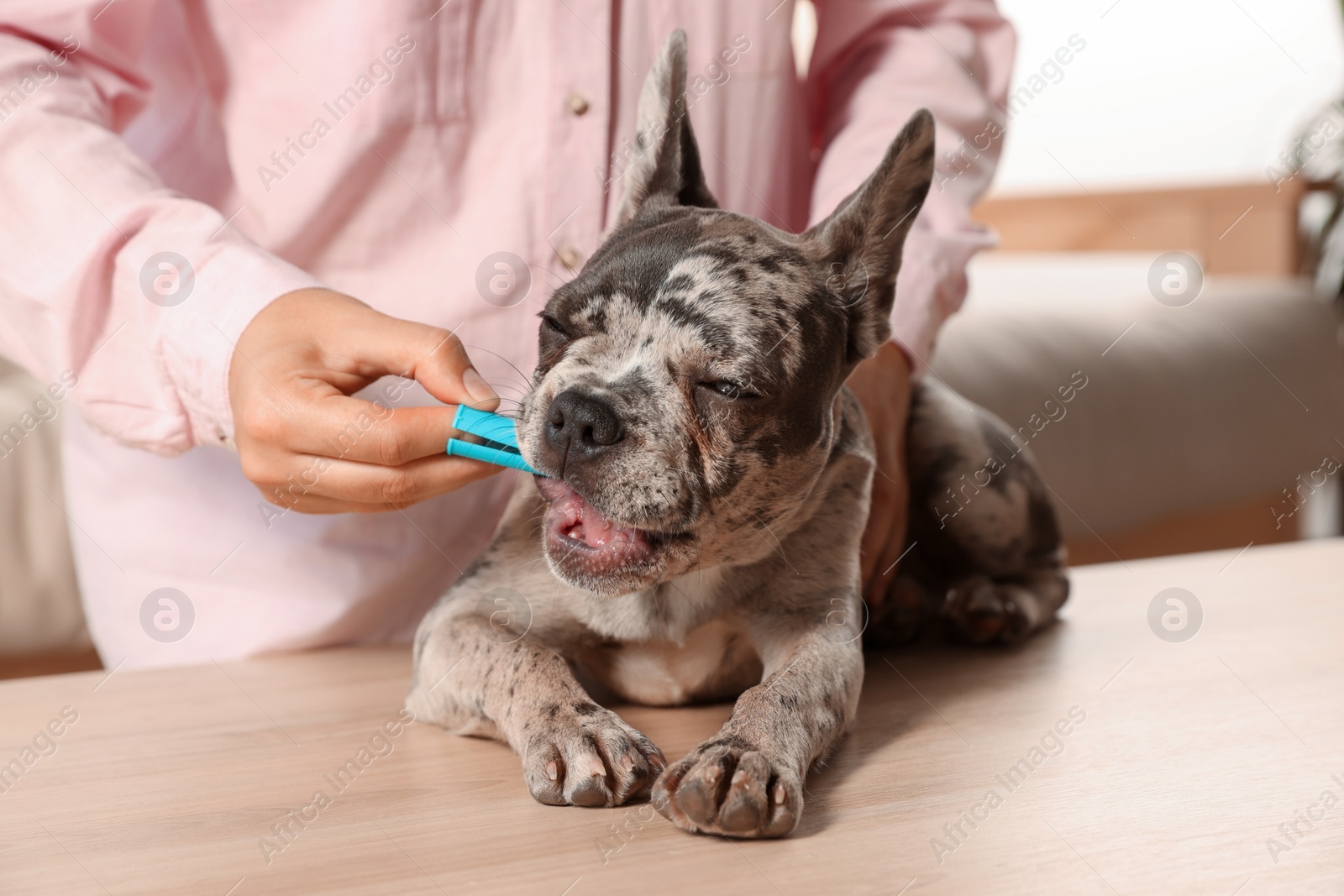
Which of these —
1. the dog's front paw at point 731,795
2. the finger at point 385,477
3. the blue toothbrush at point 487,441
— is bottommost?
the dog's front paw at point 731,795

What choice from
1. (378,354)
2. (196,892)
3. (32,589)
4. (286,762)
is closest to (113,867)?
(196,892)

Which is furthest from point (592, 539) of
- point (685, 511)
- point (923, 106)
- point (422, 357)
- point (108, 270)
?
point (923, 106)

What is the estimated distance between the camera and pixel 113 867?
1.27 metres

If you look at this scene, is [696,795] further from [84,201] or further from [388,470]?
[84,201]

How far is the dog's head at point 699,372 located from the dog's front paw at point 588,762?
203 millimetres

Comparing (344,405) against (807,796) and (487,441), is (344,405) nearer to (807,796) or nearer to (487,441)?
(487,441)

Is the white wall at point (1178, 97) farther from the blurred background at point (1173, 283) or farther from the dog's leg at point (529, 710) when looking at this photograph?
the dog's leg at point (529, 710)

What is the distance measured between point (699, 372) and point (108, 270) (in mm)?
1068

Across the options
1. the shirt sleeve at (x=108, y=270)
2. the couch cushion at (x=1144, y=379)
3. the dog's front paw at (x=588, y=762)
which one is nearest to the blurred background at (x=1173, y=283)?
Answer: the couch cushion at (x=1144, y=379)

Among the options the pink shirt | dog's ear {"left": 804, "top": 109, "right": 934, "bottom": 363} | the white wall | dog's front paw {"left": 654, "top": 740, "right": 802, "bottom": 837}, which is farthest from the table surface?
the white wall

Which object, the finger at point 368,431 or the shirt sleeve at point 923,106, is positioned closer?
the finger at point 368,431

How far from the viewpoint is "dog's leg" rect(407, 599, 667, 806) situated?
147 centimetres

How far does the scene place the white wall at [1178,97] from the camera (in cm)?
705

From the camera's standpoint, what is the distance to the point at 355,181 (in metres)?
2.31
